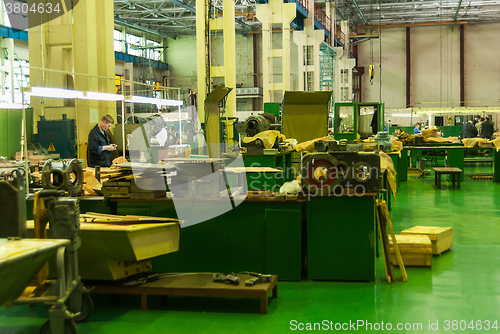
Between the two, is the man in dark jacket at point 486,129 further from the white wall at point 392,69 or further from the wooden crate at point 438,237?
the wooden crate at point 438,237

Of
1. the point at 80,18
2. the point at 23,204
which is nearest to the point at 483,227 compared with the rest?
the point at 23,204

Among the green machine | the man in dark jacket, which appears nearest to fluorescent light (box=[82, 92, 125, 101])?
the green machine

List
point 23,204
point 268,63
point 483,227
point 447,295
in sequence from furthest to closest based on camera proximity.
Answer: point 268,63
point 483,227
point 447,295
point 23,204

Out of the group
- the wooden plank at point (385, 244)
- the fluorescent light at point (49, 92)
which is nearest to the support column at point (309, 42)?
the fluorescent light at point (49, 92)

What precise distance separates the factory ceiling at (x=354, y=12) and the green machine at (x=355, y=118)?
8129mm

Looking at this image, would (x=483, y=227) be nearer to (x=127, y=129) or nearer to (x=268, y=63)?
(x=127, y=129)

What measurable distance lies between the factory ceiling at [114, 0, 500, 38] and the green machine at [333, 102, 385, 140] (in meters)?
8.13

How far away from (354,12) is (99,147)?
1828cm

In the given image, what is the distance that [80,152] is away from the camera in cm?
757

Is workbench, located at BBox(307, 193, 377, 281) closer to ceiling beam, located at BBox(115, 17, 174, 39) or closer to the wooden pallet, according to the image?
the wooden pallet

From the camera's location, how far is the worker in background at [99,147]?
5.93 metres

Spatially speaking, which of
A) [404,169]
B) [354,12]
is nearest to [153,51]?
[354,12]

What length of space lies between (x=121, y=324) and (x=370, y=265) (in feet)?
6.00

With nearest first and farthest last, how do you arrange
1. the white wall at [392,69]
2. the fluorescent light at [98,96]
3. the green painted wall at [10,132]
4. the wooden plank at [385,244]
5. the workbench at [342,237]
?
the workbench at [342,237] → the wooden plank at [385,244] → the fluorescent light at [98,96] → the green painted wall at [10,132] → the white wall at [392,69]
